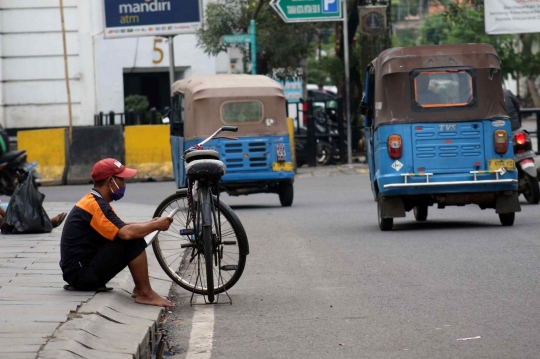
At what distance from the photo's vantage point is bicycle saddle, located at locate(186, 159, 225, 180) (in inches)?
328

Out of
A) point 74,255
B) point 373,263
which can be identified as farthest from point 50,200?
point 74,255

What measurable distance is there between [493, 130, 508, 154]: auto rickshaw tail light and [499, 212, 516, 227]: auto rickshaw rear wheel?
2.43 feet

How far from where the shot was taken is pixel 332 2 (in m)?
26.8

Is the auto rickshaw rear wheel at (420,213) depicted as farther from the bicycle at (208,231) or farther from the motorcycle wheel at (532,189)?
the bicycle at (208,231)

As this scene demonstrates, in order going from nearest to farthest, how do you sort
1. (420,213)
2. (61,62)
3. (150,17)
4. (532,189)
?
(420,213)
(532,189)
(150,17)
(61,62)

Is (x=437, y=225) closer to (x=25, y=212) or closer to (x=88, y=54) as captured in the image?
(x=25, y=212)

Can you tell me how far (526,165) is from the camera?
15.7 meters

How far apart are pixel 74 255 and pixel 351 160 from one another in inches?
777

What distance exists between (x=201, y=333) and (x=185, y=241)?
1868 mm

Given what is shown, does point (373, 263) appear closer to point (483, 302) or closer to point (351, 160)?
point (483, 302)

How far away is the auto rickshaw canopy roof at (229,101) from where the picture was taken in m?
18.4

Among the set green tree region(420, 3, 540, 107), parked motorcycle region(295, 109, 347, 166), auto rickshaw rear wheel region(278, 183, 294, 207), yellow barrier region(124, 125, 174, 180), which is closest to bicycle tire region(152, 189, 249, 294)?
auto rickshaw rear wheel region(278, 183, 294, 207)

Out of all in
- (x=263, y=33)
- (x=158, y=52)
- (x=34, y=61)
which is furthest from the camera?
(x=158, y=52)

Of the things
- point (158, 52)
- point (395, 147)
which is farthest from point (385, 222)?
point (158, 52)
